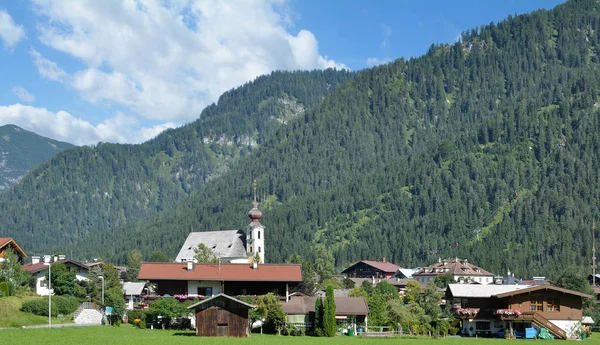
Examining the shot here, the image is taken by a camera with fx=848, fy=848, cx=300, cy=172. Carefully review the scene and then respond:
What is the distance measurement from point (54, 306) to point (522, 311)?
5106 cm

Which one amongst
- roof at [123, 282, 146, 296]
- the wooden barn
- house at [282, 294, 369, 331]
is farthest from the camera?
roof at [123, 282, 146, 296]

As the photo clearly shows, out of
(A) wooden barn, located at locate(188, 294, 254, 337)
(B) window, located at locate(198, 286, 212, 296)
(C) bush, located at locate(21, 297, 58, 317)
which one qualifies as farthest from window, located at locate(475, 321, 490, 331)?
(C) bush, located at locate(21, 297, 58, 317)

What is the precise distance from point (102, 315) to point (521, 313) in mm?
46671

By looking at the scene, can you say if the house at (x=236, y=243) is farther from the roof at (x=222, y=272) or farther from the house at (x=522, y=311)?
the house at (x=522, y=311)

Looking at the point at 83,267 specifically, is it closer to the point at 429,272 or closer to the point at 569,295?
the point at 569,295

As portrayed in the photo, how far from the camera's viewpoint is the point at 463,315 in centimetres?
9469

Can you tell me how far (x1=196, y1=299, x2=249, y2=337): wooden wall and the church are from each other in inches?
3362

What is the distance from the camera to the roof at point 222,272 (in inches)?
3949

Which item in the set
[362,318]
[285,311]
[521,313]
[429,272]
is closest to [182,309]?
[285,311]

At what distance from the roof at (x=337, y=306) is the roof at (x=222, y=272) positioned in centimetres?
455

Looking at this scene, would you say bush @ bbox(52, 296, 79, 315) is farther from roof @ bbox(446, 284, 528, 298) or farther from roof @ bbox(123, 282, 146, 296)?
roof @ bbox(446, 284, 528, 298)

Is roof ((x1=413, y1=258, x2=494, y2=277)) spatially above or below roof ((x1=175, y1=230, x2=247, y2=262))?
below

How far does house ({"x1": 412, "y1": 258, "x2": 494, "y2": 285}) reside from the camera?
171500 mm

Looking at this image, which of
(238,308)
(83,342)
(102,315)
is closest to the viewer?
(83,342)
